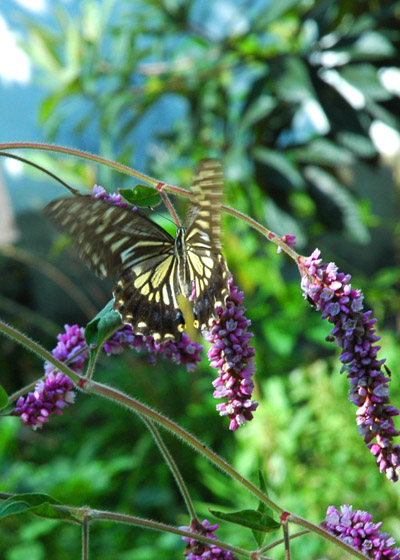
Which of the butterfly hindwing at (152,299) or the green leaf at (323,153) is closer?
the butterfly hindwing at (152,299)

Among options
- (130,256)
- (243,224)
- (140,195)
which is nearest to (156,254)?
(130,256)

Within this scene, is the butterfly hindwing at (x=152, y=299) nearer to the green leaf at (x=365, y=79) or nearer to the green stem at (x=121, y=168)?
the green stem at (x=121, y=168)

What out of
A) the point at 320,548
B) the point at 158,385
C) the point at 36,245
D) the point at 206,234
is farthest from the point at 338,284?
the point at 36,245

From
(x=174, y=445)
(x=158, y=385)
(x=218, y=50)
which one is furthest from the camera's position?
(x=158, y=385)

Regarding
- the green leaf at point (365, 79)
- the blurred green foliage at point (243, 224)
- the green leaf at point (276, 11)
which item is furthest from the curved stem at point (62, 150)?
the green leaf at point (276, 11)

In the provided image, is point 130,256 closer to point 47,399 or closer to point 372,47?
point 47,399

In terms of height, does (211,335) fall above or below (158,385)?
below

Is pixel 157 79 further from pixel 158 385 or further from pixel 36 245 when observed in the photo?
pixel 36 245
